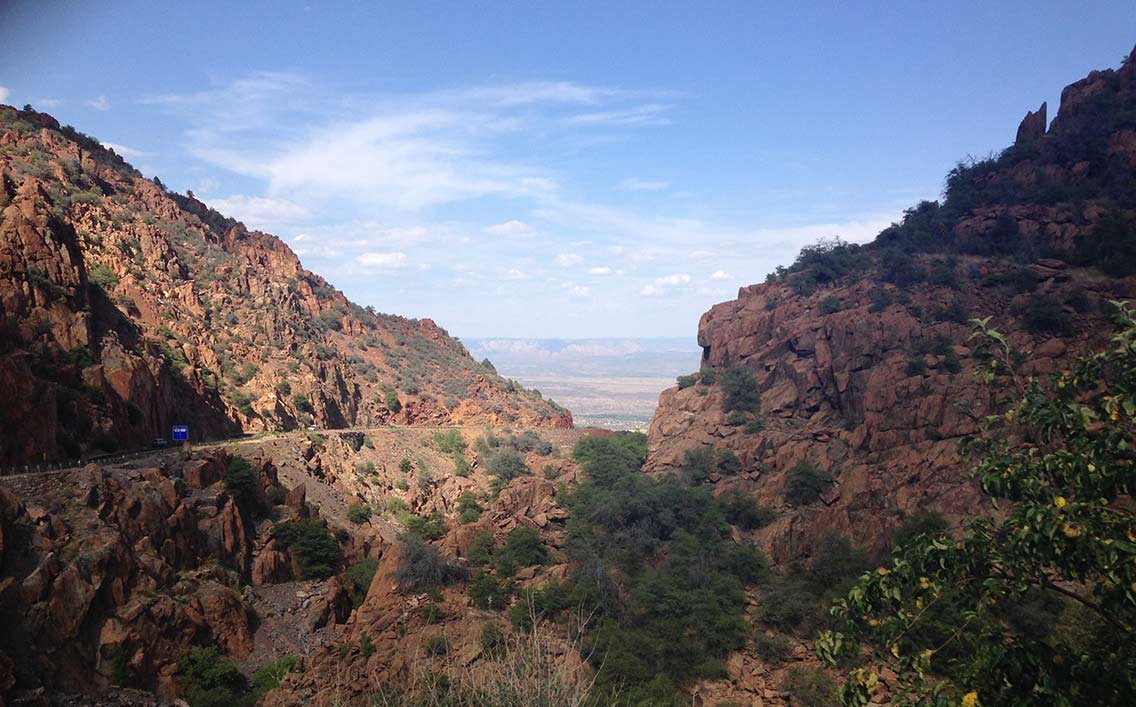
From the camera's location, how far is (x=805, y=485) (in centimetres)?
3697

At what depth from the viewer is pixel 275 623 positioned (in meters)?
26.7

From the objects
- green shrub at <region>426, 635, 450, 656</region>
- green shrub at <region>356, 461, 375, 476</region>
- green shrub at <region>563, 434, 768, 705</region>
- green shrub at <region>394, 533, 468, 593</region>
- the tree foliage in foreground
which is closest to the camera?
the tree foliage in foreground

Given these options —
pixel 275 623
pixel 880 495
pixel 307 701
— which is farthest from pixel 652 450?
pixel 307 701

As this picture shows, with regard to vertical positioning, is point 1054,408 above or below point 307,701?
above

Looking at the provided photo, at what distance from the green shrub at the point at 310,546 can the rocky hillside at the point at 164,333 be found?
8.01 m

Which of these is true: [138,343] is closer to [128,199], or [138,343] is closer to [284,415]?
[284,415]

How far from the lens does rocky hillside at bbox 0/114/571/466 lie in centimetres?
2916

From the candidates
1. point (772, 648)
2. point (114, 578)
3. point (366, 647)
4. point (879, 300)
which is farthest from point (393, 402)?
point (772, 648)

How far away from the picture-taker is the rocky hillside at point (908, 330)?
3453cm

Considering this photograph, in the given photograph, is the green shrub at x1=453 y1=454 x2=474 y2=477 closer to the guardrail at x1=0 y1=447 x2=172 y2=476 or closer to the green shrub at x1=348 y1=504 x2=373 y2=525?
the green shrub at x1=348 y1=504 x2=373 y2=525

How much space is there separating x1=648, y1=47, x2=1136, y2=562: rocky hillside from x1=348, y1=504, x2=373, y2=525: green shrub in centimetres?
1863

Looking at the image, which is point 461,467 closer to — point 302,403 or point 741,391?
point 302,403

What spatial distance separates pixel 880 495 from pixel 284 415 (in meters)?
37.6

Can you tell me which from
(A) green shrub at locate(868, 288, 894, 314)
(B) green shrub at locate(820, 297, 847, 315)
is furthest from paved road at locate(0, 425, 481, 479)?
(A) green shrub at locate(868, 288, 894, 314)
